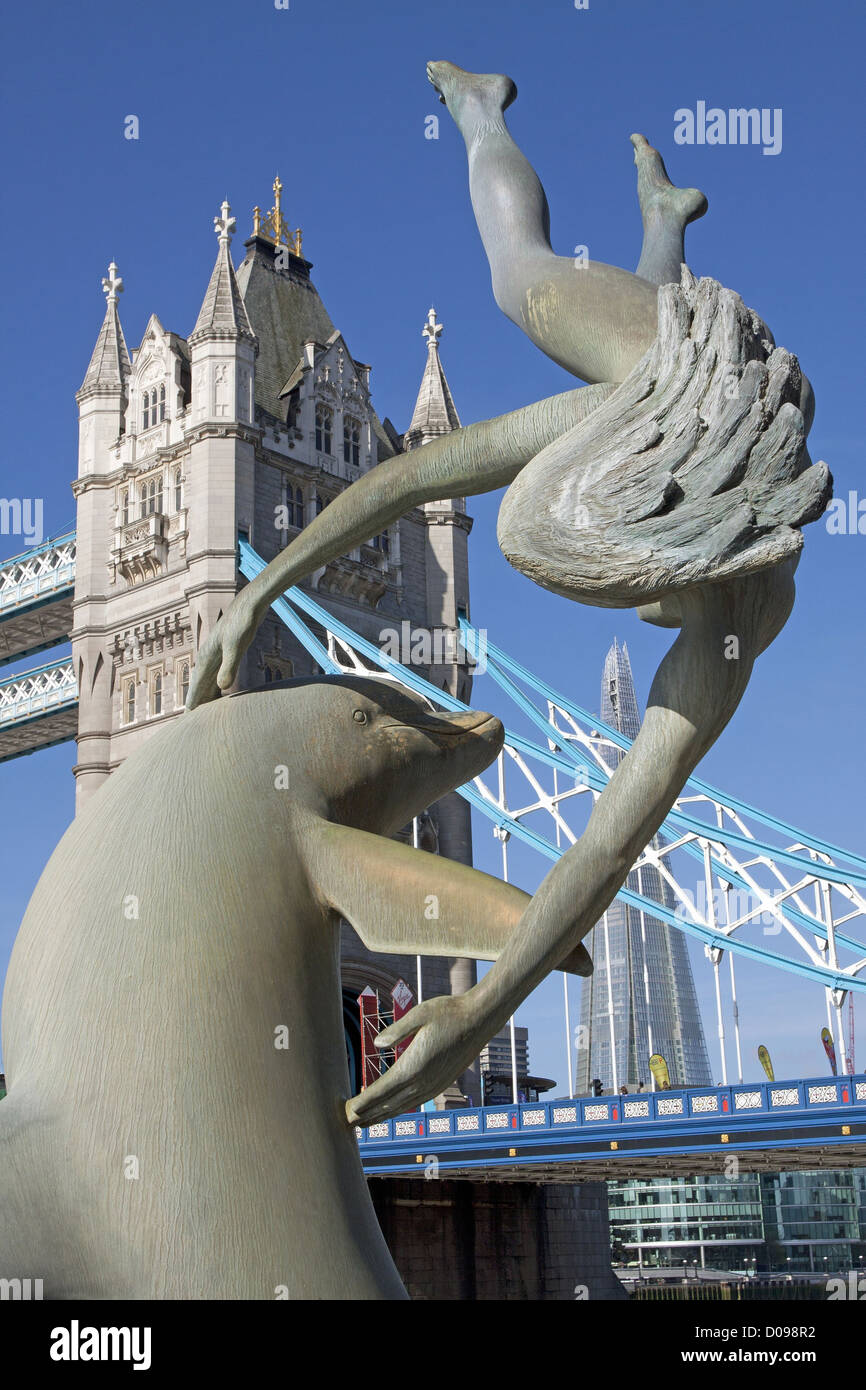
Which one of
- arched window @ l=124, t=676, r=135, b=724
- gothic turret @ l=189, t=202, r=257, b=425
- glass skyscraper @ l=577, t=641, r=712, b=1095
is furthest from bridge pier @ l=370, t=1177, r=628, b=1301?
glass skyscraper @ l=577, t=641, r=712, b=1095

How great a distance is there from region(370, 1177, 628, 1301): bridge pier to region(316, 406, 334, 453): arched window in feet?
50.1

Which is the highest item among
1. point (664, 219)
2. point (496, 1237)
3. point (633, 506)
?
point (664, 219)

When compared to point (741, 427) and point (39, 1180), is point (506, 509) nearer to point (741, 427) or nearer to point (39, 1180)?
point (741, 427)

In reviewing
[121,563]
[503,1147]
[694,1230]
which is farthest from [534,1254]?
[694,1230]

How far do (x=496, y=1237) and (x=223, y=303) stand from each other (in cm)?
1861

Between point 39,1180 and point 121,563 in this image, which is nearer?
point 39,1180

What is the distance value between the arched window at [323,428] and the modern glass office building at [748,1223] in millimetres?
41223

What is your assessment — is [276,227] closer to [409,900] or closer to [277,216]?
[277,216]

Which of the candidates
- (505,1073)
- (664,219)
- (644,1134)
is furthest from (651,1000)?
(664,219)

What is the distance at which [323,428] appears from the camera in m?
31.9

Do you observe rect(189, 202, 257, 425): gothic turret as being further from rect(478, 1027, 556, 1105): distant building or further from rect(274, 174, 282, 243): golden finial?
rect(478, 1027, 556, 1105): distant building

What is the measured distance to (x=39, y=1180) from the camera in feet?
10.3

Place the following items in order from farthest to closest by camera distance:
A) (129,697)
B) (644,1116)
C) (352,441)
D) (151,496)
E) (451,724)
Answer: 1. (352,441)
2. (151,496)
3. (129,697)
4. (644,1116)
5. (451,724)
